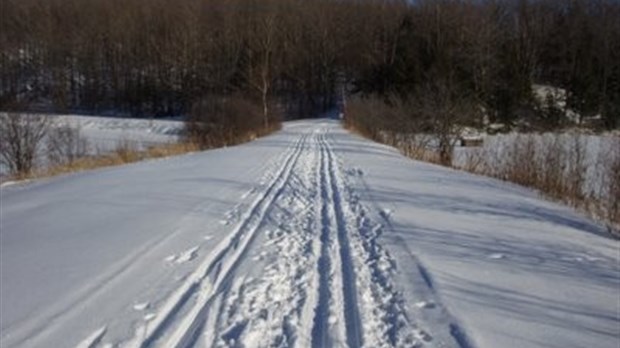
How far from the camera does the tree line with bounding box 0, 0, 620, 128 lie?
5584 centimetres

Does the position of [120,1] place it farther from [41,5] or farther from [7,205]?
[7,205]

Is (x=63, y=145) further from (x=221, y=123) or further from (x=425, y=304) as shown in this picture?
(x=425, y=304)

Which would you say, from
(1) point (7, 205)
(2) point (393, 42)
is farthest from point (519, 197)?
(2) point (393, 42)

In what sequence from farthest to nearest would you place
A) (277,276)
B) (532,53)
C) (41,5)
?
1. (41,5)
2. (532,53)
3. (277,276)

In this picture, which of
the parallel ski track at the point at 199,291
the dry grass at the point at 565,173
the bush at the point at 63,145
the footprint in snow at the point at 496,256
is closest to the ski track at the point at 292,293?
the parallel ski track at the point at 199,291

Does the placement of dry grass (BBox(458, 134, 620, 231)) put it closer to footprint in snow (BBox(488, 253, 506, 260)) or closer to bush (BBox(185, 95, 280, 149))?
footprint in snow (BBox(488, 253, 506, 260))

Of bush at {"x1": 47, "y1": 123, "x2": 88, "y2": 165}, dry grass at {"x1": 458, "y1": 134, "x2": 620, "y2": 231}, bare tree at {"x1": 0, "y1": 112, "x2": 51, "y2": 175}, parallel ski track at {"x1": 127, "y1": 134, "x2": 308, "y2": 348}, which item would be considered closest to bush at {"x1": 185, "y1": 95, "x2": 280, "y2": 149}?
bush at {"x1": 47, "y1": 123, "x2": 88, "y2": 165}

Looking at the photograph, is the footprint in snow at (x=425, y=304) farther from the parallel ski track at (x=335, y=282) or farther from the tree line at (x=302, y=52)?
the tree line at (x=302, y=52)

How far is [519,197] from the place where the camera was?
1199 centimetres

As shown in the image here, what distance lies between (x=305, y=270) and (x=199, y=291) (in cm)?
116

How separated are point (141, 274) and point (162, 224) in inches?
97.8

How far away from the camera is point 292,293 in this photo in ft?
19.0

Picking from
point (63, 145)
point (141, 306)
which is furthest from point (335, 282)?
point (63, 145)

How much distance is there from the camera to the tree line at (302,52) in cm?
Answer: 5584
